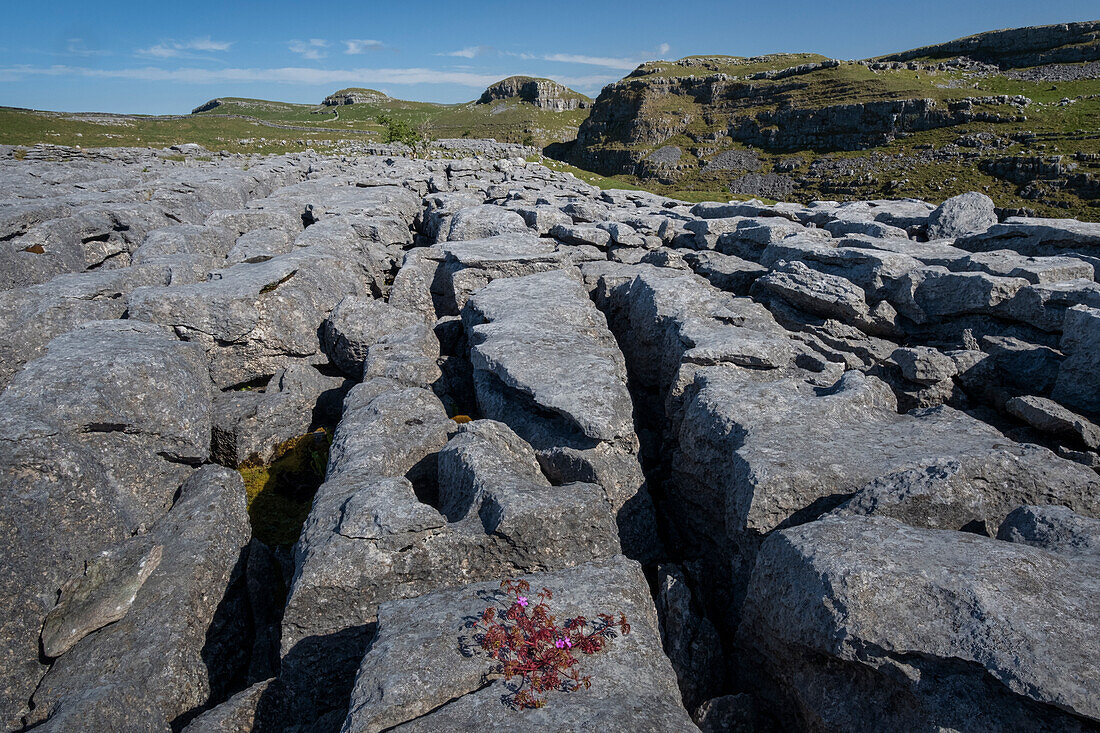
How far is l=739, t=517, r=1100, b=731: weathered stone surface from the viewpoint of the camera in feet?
13.8

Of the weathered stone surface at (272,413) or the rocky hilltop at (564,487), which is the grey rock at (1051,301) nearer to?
the rocky hilltop at (564,487)

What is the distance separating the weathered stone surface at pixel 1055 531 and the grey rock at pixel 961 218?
46.5 feet

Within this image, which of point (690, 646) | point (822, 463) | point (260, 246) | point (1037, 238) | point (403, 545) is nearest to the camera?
point (403, 545)

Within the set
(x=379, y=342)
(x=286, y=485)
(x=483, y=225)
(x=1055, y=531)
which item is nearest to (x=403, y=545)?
(x=286, y=485)

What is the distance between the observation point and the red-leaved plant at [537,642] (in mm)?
4582

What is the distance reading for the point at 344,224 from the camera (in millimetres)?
19438

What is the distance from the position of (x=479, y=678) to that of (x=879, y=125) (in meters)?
120

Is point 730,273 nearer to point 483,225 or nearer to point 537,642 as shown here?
point 483,225

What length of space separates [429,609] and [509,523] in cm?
151

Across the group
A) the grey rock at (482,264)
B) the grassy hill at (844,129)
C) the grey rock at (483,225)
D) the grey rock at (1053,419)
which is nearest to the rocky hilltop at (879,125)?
the grassy hill at (844,129)

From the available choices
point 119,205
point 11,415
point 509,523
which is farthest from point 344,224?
point 509,523

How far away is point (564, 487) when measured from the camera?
7391 mm

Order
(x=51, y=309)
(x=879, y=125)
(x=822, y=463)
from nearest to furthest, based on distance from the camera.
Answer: (x=822, y=463) → (x=51, y=309) → (x=879, y=125)

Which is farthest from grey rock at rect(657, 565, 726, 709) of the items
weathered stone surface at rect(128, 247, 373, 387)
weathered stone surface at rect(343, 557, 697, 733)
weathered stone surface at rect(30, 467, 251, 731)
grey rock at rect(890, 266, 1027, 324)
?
weathered stone surface at rect(128, 247, 373, 387)
